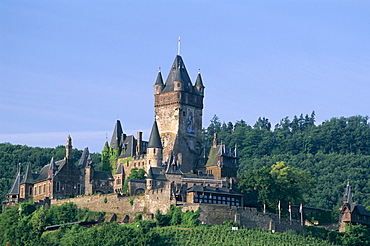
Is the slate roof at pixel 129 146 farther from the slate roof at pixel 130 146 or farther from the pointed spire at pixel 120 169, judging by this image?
the pointed spire at pixel 120 169

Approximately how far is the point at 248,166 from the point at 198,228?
5540 cm

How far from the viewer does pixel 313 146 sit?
153 metres

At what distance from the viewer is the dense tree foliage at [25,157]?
460 ft

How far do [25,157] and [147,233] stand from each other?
64271 mm

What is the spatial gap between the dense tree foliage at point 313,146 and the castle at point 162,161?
2285 cm

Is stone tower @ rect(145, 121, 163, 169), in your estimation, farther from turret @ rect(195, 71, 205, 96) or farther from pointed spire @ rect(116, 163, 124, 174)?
turret @ rect(195, 71, 205, 96)

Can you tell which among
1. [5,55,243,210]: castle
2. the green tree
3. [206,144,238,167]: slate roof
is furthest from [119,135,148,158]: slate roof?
[206,144,238,167]: slate roof

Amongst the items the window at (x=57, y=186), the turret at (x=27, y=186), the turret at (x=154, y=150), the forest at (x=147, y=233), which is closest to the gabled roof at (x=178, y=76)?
the turret at (x=154, y=150)

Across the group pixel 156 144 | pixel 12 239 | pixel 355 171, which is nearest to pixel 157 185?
pixel 156 144

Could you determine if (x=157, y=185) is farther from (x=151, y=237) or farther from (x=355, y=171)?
(x=355, y=171)

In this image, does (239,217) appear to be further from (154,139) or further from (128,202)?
(154,139)

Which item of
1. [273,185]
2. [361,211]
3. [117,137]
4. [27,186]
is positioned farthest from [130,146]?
[361,211]

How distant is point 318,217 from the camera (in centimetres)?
9781

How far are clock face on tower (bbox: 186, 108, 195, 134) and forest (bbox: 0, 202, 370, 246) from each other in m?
17.4
